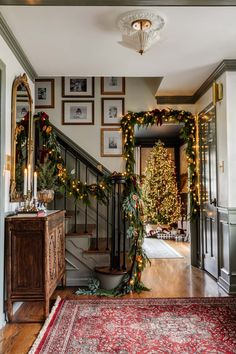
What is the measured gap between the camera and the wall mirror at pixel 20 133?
3.35m

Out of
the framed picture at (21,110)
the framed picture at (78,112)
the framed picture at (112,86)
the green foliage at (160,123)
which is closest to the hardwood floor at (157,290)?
the green foliage at (160,123)

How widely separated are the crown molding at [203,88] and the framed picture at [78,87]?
1.15m

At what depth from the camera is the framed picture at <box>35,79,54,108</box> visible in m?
5.39

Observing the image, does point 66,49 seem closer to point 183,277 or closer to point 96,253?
point 96,253

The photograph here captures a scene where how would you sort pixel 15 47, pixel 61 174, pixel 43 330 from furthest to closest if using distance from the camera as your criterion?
1. pixel 61 174
2. pixel 15 47
3. pixel 43 330

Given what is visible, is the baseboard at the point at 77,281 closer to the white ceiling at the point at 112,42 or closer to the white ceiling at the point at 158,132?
the white ceiling at the point at 112,42

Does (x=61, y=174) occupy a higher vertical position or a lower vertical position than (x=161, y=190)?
higher

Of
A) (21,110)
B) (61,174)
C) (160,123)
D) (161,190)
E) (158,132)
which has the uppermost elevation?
(158,132)

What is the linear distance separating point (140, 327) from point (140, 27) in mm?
2741

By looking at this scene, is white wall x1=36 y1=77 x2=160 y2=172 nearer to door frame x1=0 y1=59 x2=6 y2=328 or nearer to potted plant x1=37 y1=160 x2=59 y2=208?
potted plant x1=37 y1=160 x2=59 y2=208

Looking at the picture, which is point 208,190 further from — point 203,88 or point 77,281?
point 77,281

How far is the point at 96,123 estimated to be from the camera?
5398mm

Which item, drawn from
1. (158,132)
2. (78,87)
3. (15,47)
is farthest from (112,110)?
(158,132)

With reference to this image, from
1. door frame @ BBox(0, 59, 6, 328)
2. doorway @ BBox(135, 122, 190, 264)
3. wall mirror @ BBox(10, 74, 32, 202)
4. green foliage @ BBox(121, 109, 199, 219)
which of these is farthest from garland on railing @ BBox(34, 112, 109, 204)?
doorway @ BBox(135, 122, 190, 264)
